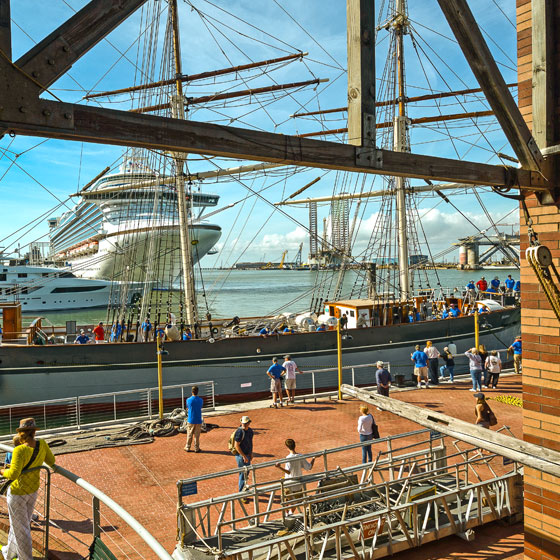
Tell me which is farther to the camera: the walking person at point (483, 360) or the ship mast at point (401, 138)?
the ship mast at point (401, 138)

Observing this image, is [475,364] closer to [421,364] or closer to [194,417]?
[421,364]

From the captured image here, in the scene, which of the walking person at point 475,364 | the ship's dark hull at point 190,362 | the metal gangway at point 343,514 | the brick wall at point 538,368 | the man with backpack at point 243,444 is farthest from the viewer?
the ship's dark hull at point 190,362

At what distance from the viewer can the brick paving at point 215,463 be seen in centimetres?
599

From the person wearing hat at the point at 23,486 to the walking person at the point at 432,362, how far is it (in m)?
11.7

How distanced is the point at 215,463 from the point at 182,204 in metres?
12.8

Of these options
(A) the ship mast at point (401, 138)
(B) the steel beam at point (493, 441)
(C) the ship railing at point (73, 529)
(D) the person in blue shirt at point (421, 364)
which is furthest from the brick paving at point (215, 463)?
(A) the ship mast at point (401, 138)

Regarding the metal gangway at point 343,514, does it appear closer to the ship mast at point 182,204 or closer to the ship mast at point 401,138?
the ship mast at point 182,204

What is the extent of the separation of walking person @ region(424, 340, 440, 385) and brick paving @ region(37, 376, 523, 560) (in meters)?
0.52

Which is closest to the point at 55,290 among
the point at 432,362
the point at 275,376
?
the point at 275,376

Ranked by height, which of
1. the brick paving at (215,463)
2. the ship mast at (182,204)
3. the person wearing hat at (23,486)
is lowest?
the brick paving at (215,463)

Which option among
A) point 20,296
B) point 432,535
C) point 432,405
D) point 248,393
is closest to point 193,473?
point 432,535

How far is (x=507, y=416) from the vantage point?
36.0 feet

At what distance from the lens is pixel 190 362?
1595 cm

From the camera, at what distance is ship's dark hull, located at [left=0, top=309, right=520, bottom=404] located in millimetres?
15047
